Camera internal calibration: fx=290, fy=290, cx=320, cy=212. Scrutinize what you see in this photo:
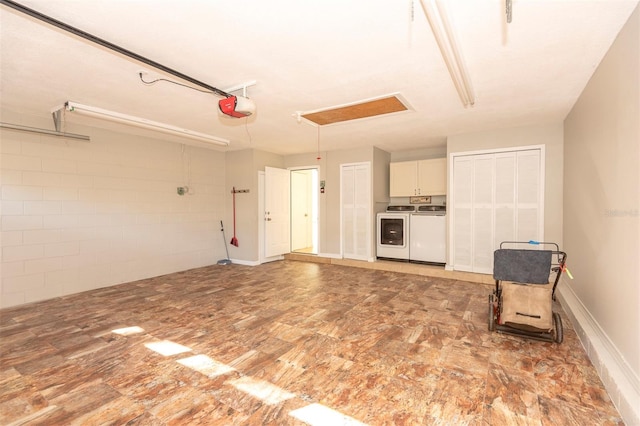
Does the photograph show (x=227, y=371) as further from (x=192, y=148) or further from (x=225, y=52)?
(x=192, y=148)

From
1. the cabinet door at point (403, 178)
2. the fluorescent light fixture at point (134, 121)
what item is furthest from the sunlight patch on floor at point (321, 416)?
the cabinet door at point (403, 178)

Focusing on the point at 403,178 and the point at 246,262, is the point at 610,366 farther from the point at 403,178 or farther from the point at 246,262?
the point at 246,262

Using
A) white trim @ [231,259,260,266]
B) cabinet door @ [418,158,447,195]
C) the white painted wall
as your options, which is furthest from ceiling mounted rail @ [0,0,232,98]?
cabinet door @ [418,158,447,195]

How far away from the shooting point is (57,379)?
228 centimetres

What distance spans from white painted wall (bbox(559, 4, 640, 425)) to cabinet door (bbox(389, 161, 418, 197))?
2997 mm

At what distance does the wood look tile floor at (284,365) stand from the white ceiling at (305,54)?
259 centimetres

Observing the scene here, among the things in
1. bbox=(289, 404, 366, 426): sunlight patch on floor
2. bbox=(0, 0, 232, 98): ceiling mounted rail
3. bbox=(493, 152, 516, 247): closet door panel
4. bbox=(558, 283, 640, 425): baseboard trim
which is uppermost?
bbox=(0, 0, 232, 98): ceiling mounted rail

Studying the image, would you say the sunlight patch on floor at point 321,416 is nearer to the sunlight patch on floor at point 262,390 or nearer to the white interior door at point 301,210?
the sunlight patch on floor at point 262,390

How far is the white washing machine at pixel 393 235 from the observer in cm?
602

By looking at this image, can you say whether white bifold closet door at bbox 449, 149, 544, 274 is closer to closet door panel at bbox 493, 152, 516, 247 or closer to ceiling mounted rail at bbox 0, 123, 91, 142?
closet door panel at bbox 493, 152, 516, 247

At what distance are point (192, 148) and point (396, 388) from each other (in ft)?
19.4

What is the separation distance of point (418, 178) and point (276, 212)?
3.32 m

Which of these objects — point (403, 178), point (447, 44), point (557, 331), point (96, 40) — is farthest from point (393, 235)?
point (96, 40)

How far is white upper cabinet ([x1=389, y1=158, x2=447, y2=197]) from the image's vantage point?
5952 millimetres
